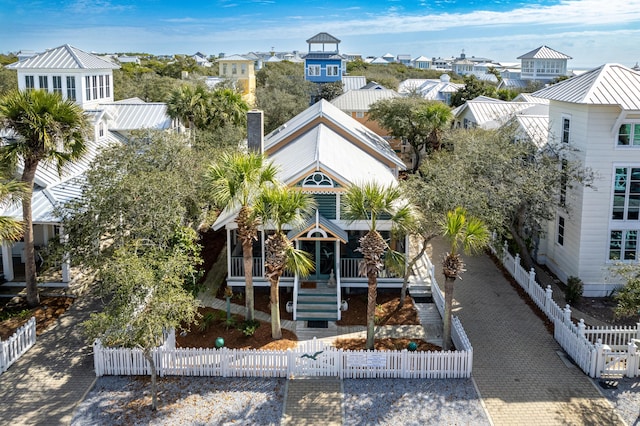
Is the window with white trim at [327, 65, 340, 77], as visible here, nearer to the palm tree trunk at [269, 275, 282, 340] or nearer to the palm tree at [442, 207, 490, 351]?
the palm tree trunk at [269, 275, 282, 340]

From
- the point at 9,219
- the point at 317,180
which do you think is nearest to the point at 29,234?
the point at 9,219

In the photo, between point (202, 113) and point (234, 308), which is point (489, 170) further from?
point (202, 113)

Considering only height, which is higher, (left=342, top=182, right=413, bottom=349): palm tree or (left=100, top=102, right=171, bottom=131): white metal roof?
(left=100, top=102, right=171, bottom=131): white metal roof

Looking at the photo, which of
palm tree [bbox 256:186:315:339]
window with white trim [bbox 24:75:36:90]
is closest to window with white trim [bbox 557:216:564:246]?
palm tree [bbox 256:186:315:339]

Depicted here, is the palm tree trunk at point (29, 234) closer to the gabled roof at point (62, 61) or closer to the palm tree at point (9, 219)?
the palm tree at point (9, 219)

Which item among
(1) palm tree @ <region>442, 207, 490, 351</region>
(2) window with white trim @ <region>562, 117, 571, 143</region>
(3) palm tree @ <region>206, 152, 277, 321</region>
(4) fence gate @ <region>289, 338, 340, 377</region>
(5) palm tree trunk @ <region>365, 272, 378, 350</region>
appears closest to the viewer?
(1) palm tree @ <region>442, 207, 490, 351</region>

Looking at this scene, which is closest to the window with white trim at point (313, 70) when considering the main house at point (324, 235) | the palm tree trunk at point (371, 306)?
the main house at point (324, 235)

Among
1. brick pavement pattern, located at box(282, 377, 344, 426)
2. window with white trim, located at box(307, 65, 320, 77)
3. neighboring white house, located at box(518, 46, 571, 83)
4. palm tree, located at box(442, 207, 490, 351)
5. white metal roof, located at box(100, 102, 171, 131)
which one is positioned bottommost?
brick pavement pattern, located at box(282, 377, 344, 426)
